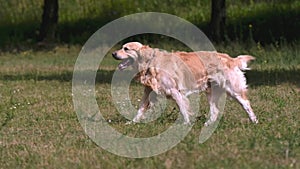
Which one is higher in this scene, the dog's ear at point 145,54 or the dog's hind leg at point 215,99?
the dog's ear at point 145,54

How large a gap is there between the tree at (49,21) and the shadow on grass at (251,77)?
6366 millimetres

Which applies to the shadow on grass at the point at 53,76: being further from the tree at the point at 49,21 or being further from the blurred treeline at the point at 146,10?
the tree at the point at 49,21

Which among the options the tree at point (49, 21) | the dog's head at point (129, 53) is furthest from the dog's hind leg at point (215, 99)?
the tree at point (49, 21)

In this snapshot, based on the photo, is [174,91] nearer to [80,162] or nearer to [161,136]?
[161,136]

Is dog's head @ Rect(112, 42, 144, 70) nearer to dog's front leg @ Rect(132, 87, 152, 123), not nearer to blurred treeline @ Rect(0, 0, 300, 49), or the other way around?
dog's front leg @ Rect(132, 87, 152, 123)

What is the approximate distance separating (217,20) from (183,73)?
40.9ft

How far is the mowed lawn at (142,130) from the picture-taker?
757cm

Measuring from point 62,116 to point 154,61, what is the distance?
1.71 m

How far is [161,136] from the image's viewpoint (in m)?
8.97

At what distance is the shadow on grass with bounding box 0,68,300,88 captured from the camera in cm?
1527

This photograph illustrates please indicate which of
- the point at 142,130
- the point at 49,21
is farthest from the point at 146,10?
the point at 142,130

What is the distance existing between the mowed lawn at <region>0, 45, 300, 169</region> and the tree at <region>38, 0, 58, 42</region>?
305 inches

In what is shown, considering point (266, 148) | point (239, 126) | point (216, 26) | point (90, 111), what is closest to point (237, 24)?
point (216, 26)

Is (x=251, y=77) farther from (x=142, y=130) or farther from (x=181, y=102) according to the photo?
(x=142, y=130)
